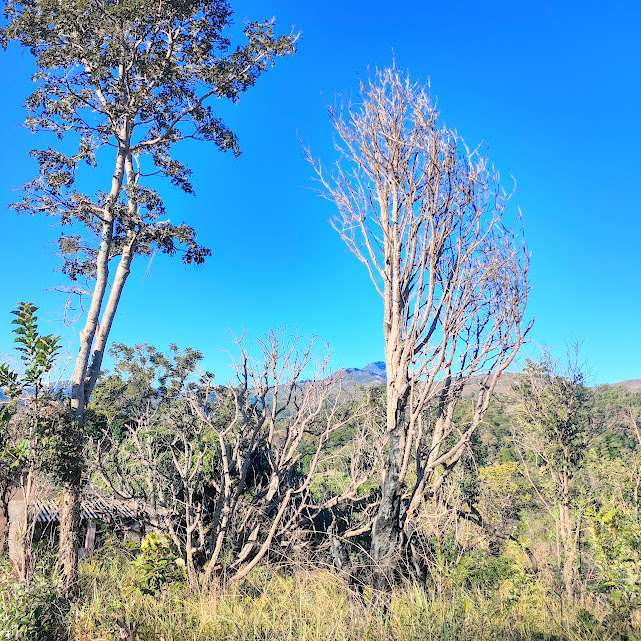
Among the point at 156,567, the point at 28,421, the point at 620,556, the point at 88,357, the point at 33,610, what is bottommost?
the point at 33,610

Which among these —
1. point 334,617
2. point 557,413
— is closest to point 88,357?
point 334,617

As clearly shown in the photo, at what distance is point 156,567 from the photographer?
18.0ft

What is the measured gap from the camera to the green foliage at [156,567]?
5.45 metres

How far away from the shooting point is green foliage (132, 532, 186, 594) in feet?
17.9

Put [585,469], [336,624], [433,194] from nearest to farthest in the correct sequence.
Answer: [336,624]
[433,194]
[585,469]

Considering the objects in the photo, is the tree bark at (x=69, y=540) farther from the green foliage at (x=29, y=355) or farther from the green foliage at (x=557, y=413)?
the green foliage at (x=557, y=413)

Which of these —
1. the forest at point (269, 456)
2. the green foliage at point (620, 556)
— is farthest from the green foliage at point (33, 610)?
the green foliage at point (620, 556)

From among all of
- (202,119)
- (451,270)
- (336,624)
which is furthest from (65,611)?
(202,119)

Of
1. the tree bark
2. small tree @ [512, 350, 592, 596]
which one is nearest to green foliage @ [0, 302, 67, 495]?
the tree bark

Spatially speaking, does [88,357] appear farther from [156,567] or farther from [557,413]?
[557,413]

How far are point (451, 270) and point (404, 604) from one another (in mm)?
3840

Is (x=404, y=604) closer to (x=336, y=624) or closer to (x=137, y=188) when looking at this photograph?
(x=336, y=624)

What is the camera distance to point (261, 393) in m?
7.04

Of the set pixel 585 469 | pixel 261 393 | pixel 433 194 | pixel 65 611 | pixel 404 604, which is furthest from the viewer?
pixel 585 469
